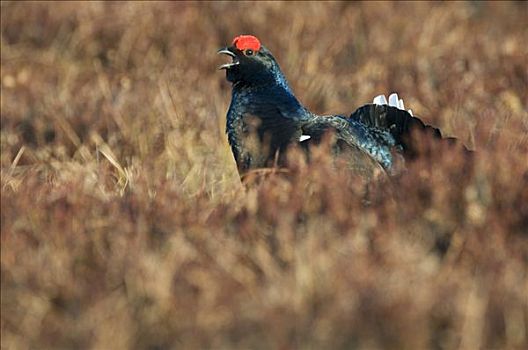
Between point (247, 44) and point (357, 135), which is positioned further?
point (247, 44)

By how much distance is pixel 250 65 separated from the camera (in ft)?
18.6

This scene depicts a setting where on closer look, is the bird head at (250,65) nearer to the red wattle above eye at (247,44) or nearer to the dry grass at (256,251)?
the red wattle above eye at (247,44)

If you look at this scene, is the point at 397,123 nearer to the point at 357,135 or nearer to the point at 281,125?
the point at 357,135

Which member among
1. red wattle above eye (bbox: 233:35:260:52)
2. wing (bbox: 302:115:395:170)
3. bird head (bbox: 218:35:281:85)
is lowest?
wing (bbox: 302:115:395:170)

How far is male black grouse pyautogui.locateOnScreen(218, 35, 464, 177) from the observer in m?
5.21

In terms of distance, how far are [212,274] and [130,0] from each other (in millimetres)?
5447

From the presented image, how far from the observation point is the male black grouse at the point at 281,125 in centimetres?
521

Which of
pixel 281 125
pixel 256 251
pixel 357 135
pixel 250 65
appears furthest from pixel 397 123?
pixel 256 251

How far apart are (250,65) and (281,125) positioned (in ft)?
1.49

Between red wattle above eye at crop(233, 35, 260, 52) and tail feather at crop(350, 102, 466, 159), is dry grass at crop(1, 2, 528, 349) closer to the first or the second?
tail feather at crop(350, 102, 466, 159)

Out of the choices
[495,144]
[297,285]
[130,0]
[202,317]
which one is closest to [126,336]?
[202,317]

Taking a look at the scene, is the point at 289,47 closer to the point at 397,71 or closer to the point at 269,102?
the point at 397,71

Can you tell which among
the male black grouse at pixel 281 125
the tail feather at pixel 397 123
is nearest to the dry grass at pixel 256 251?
the male black grouse at pixel 281 125

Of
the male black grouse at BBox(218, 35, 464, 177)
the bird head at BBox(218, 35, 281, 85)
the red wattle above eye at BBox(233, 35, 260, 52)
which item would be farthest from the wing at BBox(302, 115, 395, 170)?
the red wattle above eye at BBox(233, 35, 260, 52)
